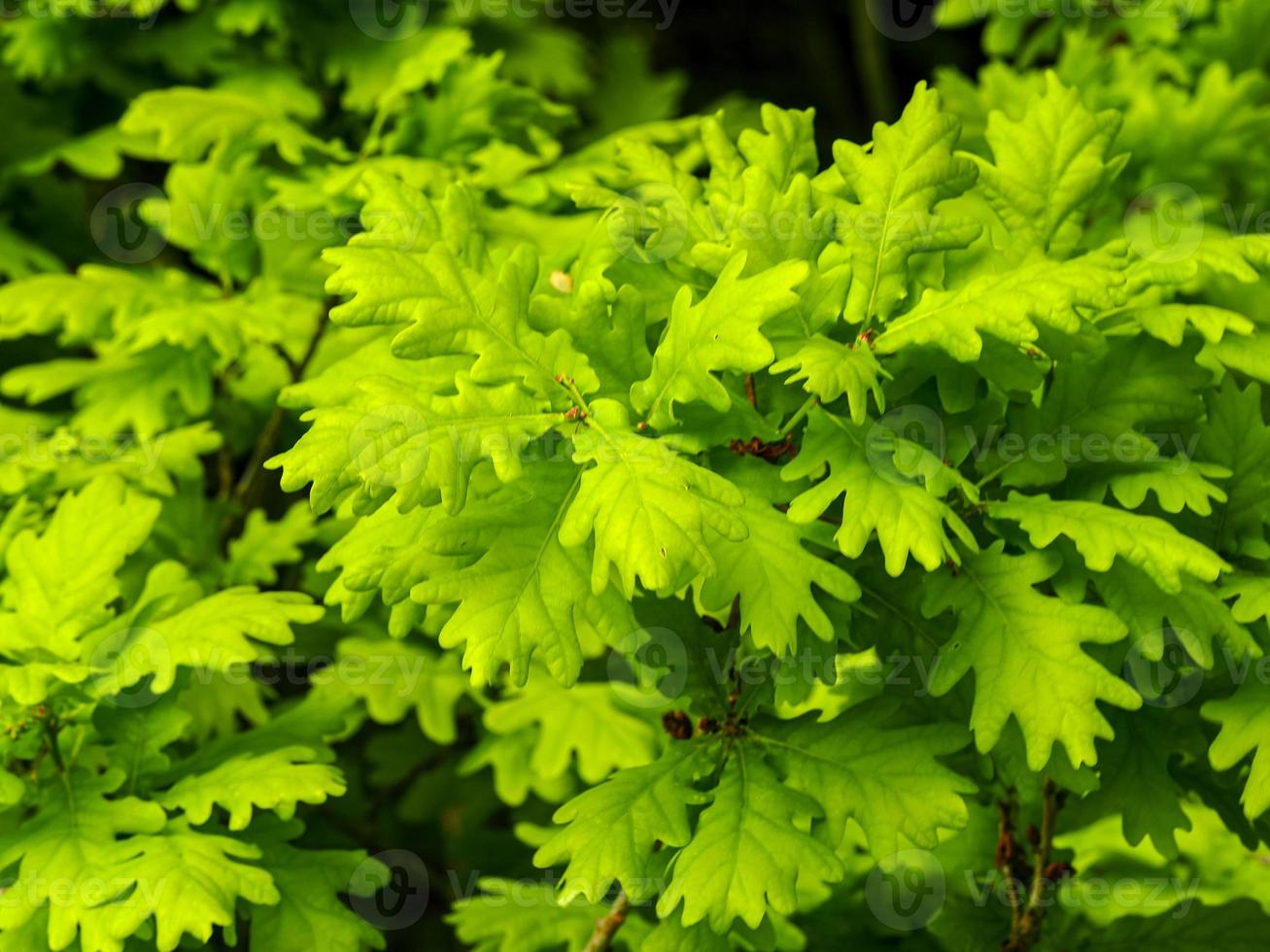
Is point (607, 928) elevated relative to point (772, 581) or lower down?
lower down

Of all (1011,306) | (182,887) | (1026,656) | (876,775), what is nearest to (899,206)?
(1011,306)

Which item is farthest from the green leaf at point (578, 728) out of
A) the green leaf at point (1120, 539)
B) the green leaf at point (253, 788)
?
the green leaf at point (1120, 539)

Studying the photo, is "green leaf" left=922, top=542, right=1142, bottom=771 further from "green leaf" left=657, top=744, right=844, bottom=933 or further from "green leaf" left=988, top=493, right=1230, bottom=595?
"green leaf" left=657, top=744, right=844, bottom=933

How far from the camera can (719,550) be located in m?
1.14

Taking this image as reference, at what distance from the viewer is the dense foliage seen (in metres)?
1.11

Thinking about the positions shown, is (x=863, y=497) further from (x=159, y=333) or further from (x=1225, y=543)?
(x=159, y=333)

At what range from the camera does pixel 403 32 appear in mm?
2412

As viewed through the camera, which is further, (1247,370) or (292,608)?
(292,608)

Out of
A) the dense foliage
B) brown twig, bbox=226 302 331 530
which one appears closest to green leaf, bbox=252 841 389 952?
the dense foliage

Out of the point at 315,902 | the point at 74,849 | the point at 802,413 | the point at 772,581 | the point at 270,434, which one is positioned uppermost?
the point at 802,413

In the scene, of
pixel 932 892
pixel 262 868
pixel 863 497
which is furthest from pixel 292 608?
pixel 932 892

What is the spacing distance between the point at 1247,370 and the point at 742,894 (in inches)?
26.8

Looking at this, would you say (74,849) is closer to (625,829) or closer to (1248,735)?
(625,829)

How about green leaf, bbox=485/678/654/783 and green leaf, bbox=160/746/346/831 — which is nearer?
green leaf, bbox=160/746/346/831
